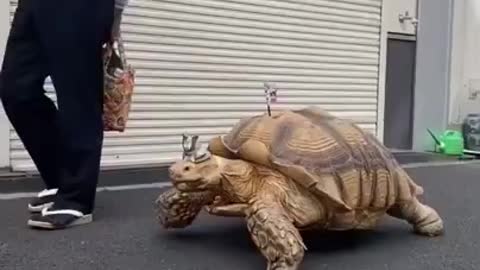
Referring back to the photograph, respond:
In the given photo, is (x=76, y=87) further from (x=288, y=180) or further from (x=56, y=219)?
(x=288, y=180)

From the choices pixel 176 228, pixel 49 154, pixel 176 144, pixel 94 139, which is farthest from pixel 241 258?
pixel 176 144

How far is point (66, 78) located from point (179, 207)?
589mm

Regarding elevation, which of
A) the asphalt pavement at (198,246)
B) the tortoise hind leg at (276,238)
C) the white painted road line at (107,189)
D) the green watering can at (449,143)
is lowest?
the green watering can at (449,143)

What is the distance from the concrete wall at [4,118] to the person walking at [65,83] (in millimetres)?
960

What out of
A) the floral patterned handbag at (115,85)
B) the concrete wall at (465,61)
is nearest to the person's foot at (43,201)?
the floral patterned handbag at (115,85)

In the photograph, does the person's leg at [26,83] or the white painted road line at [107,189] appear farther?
the white painted road line at [107,189]

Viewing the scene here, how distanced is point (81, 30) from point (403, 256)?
1.30 metres

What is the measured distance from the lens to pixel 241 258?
7.03 feet

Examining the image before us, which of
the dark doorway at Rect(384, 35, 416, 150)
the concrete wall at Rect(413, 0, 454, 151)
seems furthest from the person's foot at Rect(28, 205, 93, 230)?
the concrete wall at Rect(413, 0, 454, 151)

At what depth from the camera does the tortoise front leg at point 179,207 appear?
7.63ft

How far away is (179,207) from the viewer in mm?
2383

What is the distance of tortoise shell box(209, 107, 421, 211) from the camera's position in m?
2.11

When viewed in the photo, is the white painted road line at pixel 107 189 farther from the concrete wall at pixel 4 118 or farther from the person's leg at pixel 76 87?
the person's leg at pixel 76 87

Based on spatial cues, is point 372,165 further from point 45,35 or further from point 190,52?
point 190,52
